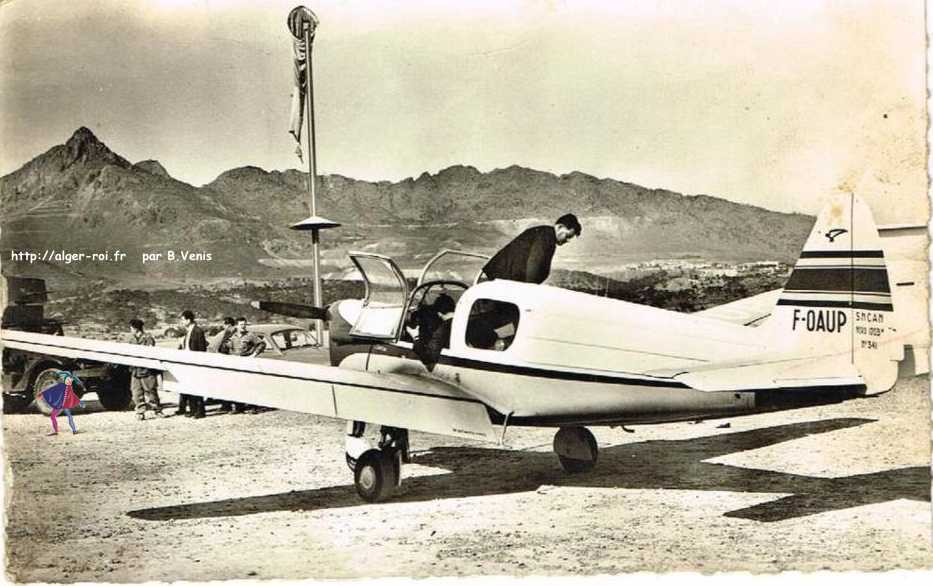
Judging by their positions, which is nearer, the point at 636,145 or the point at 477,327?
the point at 477,327

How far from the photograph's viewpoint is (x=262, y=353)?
29.6 ft

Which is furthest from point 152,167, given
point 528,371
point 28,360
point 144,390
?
point 528,371

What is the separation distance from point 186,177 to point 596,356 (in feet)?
14.4

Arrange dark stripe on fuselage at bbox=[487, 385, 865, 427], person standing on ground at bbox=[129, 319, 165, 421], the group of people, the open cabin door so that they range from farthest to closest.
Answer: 1. person standing on ground at bbox=[129, 319, 165, 421]
2. the group of people
3. the open cabin door
4. dark stripe on fuselage at bbox=[487, 385, 865, 427]

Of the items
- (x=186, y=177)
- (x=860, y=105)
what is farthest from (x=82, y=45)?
(x=860, y=105)

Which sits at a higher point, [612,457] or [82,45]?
[82,45]

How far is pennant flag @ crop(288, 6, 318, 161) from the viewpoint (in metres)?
7.60

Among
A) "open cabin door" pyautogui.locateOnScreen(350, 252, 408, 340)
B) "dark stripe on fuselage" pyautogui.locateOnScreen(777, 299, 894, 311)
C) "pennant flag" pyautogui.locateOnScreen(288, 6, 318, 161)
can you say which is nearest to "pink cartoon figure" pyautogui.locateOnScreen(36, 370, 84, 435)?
"open cabin door" pyautogui.locateOnScreen(350, 252, 408, 340)

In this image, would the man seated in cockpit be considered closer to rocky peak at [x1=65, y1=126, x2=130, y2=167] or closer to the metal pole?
the metal pole

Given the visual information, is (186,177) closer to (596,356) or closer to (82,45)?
(82,45)

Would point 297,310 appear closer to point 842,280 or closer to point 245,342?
point 245,342

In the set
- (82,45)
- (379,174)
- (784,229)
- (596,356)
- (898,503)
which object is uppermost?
(82,45)

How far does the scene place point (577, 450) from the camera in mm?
7520

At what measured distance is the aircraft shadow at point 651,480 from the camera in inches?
262
